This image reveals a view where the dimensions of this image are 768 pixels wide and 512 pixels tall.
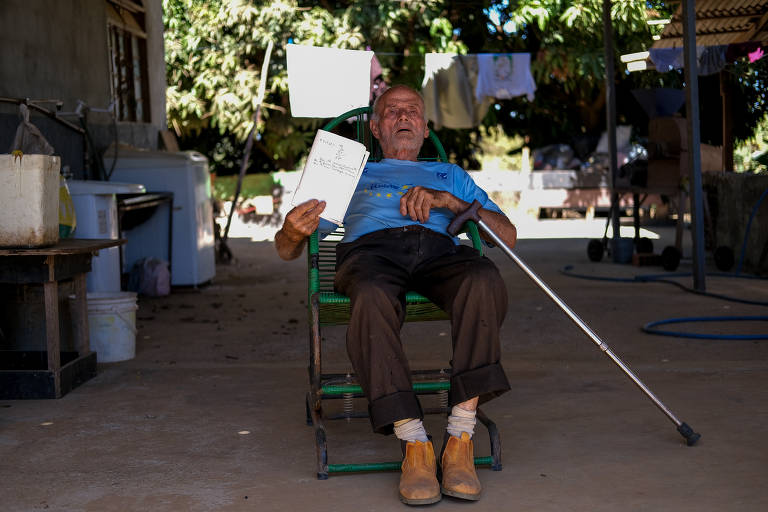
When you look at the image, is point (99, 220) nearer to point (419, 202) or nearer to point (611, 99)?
point (419, 202)

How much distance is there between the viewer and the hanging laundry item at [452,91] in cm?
1281

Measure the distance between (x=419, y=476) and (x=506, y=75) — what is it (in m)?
10.8

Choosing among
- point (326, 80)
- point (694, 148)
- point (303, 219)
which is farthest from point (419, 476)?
point (326, 80)

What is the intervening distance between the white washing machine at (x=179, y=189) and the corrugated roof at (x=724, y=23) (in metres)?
4.72

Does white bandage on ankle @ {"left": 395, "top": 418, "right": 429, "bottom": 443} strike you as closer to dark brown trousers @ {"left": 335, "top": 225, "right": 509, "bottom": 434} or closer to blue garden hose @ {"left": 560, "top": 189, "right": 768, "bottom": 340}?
dark brown trousers @ {"left": 335, "top": 225, "right": 509, "bottom": 434}

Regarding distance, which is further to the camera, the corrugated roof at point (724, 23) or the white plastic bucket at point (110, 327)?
the corrugated roof at point (724, 23)

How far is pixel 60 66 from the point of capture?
266 inches

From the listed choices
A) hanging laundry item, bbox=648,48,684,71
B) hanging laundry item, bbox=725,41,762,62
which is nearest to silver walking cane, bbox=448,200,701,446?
hanging laundry item, bbox=648,48,684,71

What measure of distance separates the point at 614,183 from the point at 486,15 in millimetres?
7203

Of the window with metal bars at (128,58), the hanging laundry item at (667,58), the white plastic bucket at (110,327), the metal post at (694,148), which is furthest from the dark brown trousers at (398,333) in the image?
the hanging laundry item at (667,58)

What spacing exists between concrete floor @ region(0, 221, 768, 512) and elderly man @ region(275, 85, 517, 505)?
0.17 metres

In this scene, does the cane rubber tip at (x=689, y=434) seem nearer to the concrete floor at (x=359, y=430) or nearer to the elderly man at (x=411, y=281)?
the concrete floor at (x=359, y=430)

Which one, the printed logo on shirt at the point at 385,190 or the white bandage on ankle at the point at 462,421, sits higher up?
the printed logo on shirt at the point at 385,190

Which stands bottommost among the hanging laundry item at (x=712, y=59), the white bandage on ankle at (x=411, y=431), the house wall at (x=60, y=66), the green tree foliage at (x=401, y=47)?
the white bandage on ankle at (x=411, y=431)
